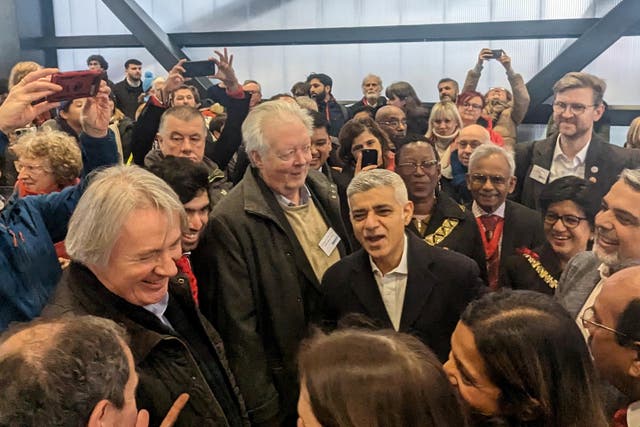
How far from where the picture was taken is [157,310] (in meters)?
1.66

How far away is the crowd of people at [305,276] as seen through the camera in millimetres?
1074

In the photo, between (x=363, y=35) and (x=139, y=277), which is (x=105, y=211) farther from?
(x=363, y=35)

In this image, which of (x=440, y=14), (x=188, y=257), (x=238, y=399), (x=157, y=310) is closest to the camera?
(x=157, y=310)

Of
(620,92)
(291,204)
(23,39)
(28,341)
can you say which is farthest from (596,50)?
(23,39)

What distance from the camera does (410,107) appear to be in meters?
5.96

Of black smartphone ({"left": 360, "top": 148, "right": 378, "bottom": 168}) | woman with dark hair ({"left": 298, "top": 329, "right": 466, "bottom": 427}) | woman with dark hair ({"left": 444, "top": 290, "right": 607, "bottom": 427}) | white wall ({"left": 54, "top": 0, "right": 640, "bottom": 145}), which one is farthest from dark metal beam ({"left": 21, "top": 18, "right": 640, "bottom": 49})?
woman with dark hair ({"left": 298, "top": 329, "right": 466, "bottom": 427})

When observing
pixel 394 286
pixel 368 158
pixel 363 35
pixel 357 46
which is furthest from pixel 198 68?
pixel 357 46

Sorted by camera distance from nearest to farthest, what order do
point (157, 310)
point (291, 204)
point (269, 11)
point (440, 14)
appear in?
point (157, 310)
point (291, 204)
point (440, 14)
point (269, 11)

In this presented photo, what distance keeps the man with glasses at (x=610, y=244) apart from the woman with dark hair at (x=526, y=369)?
72 centimetres

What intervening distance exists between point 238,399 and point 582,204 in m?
1.56

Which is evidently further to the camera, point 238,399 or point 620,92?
point 620,92

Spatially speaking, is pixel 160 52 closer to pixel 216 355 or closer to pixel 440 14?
pixel 440 14

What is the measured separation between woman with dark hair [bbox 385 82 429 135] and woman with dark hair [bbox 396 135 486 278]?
277 cm

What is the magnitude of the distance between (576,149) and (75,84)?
244 cm
